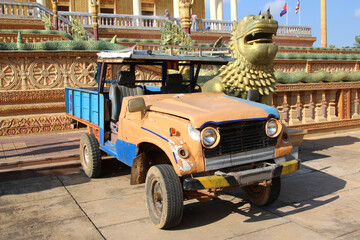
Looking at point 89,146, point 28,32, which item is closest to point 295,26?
point 28,32

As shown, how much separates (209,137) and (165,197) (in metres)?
0.84

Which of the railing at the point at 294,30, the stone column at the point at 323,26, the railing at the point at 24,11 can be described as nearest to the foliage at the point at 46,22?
the railing at the point at 24,11

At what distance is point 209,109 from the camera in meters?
4.53

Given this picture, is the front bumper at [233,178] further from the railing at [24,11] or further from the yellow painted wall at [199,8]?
the yellow painted wall at [199,8]

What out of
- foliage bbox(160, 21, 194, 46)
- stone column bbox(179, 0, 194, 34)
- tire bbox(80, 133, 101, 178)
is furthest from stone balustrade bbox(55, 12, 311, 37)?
tire bbox(80, 133, 101, 178)

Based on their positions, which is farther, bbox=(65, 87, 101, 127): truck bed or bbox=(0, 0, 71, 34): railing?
bbox=(0, 0, 71, 34): railing

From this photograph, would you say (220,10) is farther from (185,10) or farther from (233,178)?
(233,178)

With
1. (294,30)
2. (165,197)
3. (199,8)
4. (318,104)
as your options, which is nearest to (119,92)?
(165,197)

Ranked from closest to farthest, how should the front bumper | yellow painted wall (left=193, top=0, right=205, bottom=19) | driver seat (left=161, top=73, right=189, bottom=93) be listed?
1. the front bumper
2. driver seat (left=161, top=73, right=189, bottom=93)
3. yellow painted wall (left=193, top=0, right=205, bottom=19)

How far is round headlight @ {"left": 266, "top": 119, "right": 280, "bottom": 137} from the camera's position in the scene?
464 centimetres

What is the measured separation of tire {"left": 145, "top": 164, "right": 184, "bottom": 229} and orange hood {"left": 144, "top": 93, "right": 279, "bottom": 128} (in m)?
0.66

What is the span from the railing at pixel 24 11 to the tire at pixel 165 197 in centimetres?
1883

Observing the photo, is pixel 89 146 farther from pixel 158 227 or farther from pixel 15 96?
pixel 15 96

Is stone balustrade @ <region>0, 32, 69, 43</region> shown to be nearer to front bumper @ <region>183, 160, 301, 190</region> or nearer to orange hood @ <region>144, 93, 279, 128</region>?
orange hood @ <region>144, 93, 279, 128</region>
